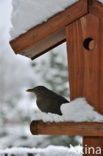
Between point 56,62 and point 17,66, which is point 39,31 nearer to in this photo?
point 56,62

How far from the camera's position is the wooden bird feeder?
2.42m

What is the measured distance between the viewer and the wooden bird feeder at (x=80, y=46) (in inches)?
95.4

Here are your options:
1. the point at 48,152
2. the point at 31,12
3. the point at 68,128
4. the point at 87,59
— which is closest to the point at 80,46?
the point at 87,59

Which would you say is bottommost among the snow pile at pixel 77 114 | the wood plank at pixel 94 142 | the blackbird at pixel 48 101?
the wood plank at pixel 94 142

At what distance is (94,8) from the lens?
2459 mm

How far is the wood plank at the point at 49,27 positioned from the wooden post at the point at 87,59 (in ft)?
0.18

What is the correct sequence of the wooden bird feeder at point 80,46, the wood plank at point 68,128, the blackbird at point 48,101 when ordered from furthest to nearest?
the blackbird at point 48,101 → the wooden bird feeder at point 80,46 → the wood plank at point 68,128

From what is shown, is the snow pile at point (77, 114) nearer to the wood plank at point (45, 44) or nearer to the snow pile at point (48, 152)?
the wood plank at point (45, 44)

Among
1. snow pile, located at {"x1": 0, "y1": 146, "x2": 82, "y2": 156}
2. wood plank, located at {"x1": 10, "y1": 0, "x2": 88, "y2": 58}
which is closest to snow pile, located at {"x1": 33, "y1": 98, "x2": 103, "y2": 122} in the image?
wood plank, located at {"x1": 10, "y1": 0, "x2": 88, "y2": 58}

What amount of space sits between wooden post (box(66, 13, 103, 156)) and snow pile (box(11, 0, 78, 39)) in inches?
5.9

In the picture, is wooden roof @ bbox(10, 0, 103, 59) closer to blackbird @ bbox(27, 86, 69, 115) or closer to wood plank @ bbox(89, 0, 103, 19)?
wood plank @ bbox(89, 0, 103, 19)

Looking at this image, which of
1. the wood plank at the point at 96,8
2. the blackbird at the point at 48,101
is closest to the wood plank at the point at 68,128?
the blackbird at the point at 48,101

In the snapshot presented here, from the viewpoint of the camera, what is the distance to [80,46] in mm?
2539

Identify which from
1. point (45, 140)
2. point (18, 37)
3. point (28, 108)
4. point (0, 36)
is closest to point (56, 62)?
point (28, 108)
